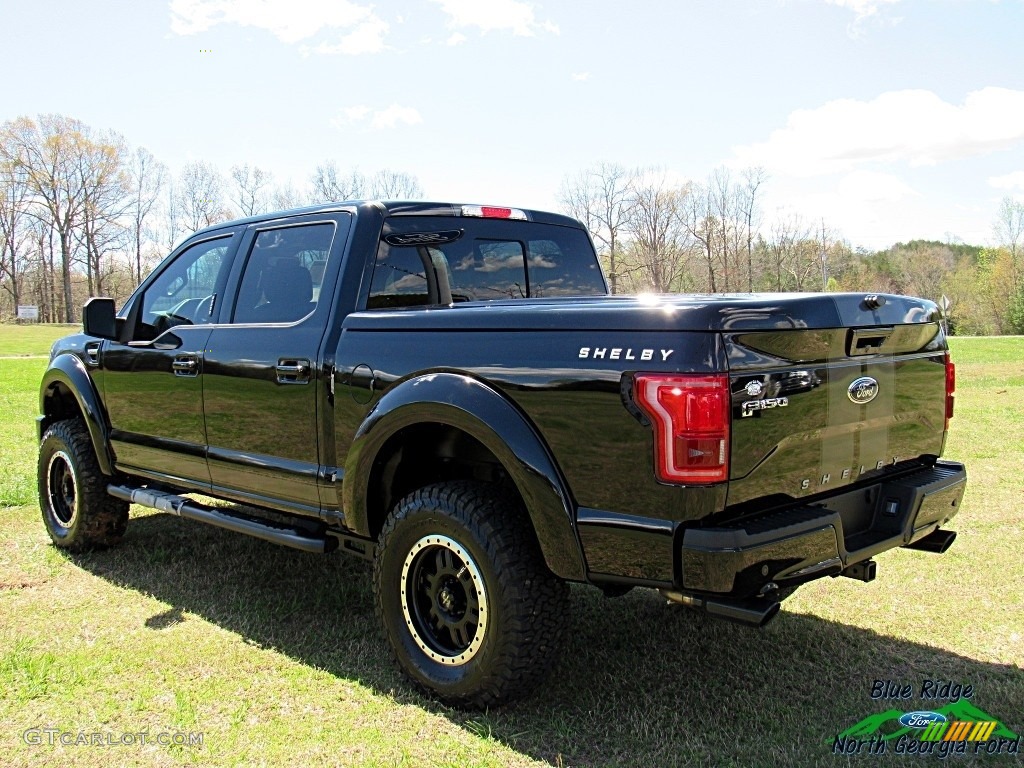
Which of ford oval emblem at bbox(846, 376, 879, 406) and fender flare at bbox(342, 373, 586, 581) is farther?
ford oval emblem at bbox(846, 376, 879, 406)

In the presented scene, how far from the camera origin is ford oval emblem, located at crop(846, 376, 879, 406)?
3.13m

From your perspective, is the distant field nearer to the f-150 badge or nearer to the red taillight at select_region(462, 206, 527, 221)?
the red taillight at select_region(462, 206, 527, 221)

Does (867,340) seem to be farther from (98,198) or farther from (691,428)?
(98,198)

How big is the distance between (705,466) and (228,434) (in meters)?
2.66

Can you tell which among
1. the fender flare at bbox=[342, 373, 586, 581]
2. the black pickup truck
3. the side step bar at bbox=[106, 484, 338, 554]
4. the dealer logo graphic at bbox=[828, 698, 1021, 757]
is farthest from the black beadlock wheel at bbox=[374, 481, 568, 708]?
the dealer logo graphic at bbox=[828, 698, 1021, 757]

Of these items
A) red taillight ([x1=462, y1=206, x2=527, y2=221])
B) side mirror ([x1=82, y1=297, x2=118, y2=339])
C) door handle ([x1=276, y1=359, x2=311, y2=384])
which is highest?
red taillight ([x1=462, y1=206, x2=527, y2=221])

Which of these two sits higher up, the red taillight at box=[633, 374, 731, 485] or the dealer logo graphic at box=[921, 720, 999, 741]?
the red taillight at box=[633, 374, 731, 485]

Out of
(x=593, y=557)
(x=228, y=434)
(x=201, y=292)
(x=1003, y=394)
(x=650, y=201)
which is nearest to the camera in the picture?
(x=593, y=557)

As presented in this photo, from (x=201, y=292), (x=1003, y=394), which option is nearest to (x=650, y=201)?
(x=1003, y=394)

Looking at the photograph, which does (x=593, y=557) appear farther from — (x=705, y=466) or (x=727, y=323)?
→ (x=727, y=323)

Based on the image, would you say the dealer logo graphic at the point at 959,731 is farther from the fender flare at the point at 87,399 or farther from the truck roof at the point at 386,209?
the fender flare at the point at 87,399

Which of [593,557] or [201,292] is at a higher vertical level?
[201,292]

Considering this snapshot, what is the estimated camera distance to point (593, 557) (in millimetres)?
2973

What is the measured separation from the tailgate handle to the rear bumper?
20.8 inches
